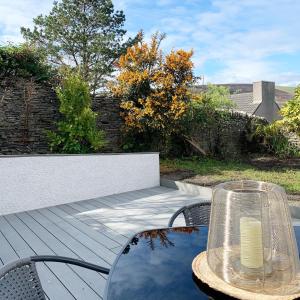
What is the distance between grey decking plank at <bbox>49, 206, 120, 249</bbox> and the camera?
3.14 m

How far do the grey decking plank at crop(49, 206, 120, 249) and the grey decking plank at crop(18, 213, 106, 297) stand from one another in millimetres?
328

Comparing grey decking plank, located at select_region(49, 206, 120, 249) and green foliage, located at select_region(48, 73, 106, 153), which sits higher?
green foliage, located at select_region(48, 73, 106, 153)

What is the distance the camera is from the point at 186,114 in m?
7.83

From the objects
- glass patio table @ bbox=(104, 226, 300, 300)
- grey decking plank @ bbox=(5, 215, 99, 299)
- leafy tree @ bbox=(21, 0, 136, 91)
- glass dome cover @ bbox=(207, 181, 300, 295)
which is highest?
leafy tree @ bbox=(21, 0, 136, 91)

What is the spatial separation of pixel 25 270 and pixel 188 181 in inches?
193

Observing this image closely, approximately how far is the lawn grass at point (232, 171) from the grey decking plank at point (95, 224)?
8.46 ft

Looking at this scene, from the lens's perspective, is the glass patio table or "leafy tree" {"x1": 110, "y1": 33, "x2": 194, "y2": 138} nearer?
the glass patio table

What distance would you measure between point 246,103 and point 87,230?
18287 millimetres

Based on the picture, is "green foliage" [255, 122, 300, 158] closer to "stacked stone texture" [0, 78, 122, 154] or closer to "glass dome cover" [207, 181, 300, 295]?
"stacked stone texture" [0, 78, 122, 154]

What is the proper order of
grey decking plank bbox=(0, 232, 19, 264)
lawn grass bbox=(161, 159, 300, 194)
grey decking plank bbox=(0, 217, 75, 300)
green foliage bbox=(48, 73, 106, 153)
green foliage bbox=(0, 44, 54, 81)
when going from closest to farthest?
1. grey decking plank bbox=(0, 217, 75, 300)
2. grey decking plank bbox=(0, 232, 19, 264)
3. lawn grass bbox=(161, 159, 300, 194)
4. green foliage bbox=(48, 73, 106, 153)
5. green foliage bbox=(0, 44, 54, 81)

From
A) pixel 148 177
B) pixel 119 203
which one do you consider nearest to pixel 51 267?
pixel 119 203

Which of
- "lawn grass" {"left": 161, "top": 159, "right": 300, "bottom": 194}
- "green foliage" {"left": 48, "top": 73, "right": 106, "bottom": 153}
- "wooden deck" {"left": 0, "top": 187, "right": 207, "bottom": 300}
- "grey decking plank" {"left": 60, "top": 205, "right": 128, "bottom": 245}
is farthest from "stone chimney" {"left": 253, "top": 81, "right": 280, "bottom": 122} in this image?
"grey decking plank" {"left": 60, "top": 205, "right": 128, "bottom": 245}

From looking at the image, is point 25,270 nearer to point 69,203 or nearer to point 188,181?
point 69,203

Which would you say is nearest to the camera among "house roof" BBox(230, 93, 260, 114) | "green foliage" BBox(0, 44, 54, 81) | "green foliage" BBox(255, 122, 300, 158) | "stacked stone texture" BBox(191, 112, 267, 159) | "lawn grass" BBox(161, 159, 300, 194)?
"lawn grass" BBox(161, 159, 300, 194)
